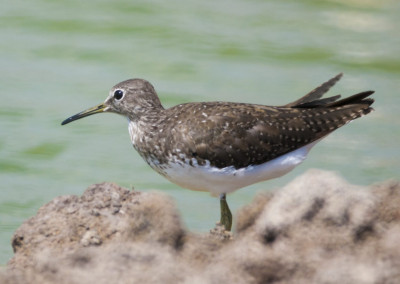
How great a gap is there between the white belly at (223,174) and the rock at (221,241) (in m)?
1.04

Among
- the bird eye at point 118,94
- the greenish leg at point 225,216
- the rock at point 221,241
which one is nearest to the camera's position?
the rock at point 221,241

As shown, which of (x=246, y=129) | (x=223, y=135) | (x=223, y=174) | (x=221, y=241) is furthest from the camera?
(x=246, y=129)

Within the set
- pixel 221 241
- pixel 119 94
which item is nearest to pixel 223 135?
pixel 119 94

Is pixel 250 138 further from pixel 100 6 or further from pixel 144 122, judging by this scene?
pixel 100 6

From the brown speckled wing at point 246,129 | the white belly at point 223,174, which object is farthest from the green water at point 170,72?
the brown speckled wing at point 246,129

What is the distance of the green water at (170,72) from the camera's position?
1121cm

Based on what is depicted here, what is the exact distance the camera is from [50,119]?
40.7ft

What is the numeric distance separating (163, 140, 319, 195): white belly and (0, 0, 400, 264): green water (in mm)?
1970

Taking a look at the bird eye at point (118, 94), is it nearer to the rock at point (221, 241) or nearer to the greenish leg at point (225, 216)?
the greenish leg at point (225, 216)

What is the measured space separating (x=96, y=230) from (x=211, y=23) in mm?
9324

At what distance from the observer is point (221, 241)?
5.96 meters

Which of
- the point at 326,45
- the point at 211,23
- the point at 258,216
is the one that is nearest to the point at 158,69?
the point at 211,23

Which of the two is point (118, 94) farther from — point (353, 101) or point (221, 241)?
point (221, 241)

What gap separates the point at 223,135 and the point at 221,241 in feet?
6.71
